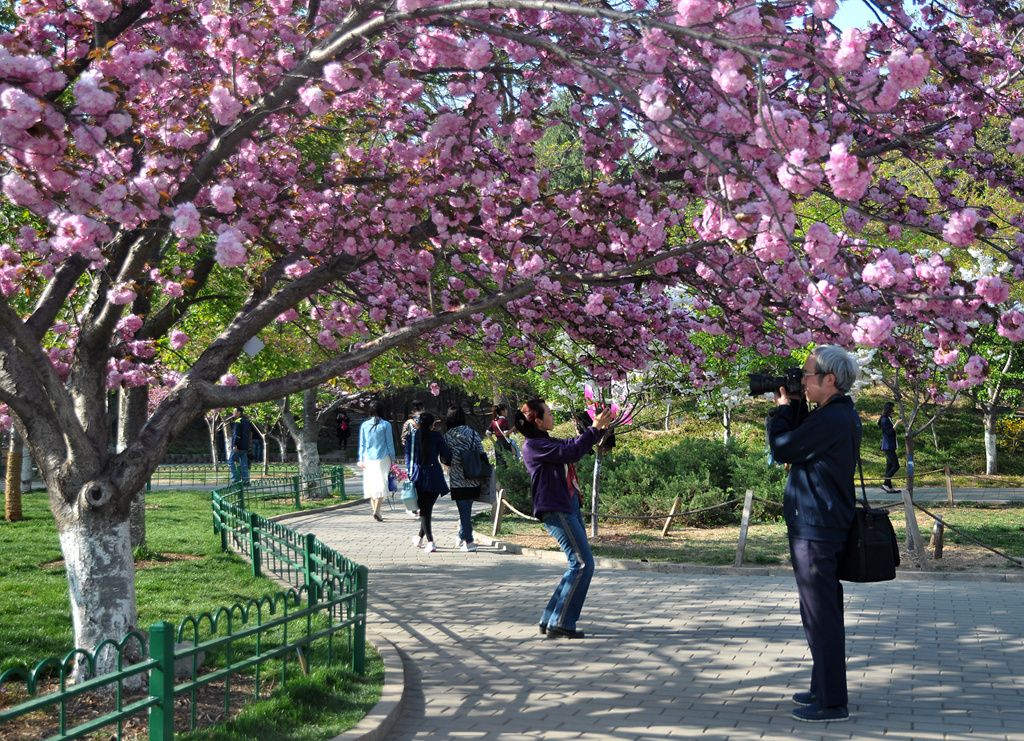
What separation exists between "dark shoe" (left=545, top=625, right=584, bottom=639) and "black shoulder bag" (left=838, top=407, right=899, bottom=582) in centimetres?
270

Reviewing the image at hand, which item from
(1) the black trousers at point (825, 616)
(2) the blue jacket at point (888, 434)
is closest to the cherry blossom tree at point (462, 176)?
(1) the black trousers at point (825, 616)

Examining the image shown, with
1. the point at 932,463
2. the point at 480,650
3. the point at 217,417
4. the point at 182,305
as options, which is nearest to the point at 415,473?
the point at 182,305

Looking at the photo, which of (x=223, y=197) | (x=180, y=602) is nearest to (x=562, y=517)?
(x=223, y=197)

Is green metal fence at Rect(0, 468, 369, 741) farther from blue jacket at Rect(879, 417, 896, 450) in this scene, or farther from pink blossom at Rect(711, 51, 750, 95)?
blue jacket at Rect(879, 417, 896, 450)

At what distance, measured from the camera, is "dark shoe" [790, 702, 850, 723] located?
5.11 m

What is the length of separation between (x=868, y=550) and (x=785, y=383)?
1.09m

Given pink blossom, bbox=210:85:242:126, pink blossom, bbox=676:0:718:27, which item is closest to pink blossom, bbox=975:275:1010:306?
pink blossom, bbox=676:0:718:27

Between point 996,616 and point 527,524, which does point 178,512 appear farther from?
point 996,616

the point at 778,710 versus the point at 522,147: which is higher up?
the point at 522,147

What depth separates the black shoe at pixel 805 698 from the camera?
5.34m

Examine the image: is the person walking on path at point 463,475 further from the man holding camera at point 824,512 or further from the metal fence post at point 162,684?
the metal fence post at point 162,684

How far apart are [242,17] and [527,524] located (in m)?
11.3

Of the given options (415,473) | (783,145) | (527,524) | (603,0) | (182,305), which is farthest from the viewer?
(527,524)

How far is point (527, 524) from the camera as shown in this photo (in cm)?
1591
